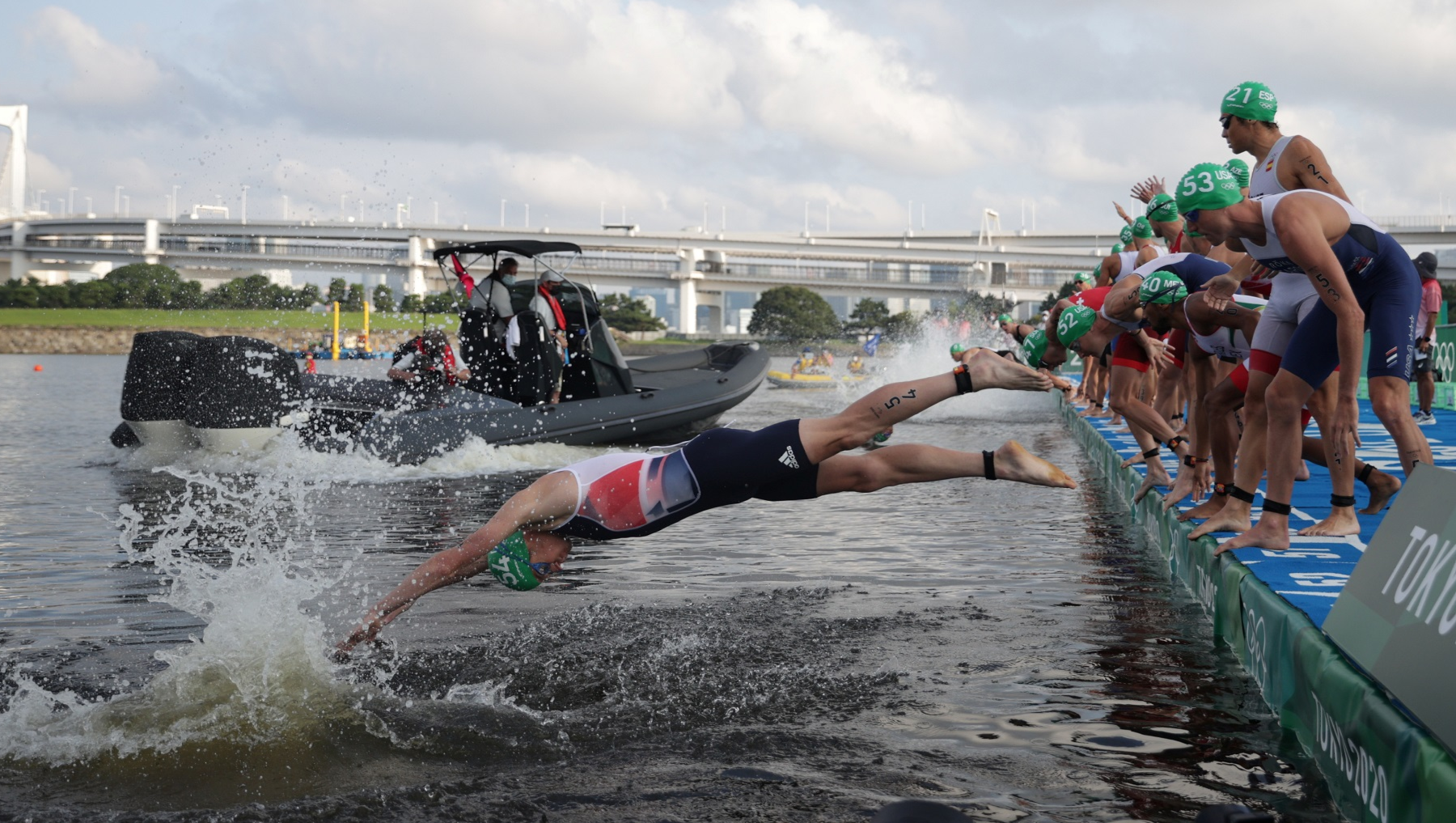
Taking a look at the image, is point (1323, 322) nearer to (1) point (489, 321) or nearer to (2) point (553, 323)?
(2) point (553, 323)

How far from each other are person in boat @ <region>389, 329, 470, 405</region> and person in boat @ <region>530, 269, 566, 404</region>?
3.68ft

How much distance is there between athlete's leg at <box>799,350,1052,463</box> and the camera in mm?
4855

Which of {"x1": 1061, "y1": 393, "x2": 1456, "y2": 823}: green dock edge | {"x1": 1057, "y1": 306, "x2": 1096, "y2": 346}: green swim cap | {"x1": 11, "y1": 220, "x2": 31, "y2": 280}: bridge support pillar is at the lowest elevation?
{"x1": 1061, "y1": 393, "x2": 1456, "y2": 823}: green dock edge

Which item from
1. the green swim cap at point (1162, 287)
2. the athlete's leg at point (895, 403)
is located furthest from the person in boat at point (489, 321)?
the athlete's leg at point (895, 403)

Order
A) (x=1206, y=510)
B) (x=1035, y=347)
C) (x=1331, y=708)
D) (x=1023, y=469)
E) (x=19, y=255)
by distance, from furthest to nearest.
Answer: (x=19, y=255), (x=1206, y=510), (x=1035, y=347), (x=1023, y=469), (x=1331, y=708)

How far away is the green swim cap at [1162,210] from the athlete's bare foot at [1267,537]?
3093 millimetres

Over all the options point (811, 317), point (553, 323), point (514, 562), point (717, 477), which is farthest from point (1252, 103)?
point (811, 317)

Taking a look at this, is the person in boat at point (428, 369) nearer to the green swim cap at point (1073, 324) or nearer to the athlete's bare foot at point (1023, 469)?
the green swim cap at point (1073, 324)

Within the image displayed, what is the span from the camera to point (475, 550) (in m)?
4.91

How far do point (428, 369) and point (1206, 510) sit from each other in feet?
35.6

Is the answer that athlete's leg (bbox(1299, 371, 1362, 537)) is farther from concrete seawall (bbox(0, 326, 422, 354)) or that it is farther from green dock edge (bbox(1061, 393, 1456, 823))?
concrete seawall (bbox(0, 326, 422, 354))

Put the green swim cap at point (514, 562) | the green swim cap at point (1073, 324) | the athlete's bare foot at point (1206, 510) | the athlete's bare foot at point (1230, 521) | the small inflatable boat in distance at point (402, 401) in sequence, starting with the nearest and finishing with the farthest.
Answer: the green swim cap at point (514, 562) < the athlete's bare foot at point (1230, 521) < the green swim cap at point (1073, 324) < the athlete's bare foot at point (1206, 510) < the small inflatable boat in distance at point (402, 401)

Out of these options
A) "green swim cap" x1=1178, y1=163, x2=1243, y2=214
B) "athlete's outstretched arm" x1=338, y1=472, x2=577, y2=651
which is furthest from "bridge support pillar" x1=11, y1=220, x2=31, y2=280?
"green swim cap" x1=1178, y1=163, x2=1243, y2=214

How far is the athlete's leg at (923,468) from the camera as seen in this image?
4.99 meters
